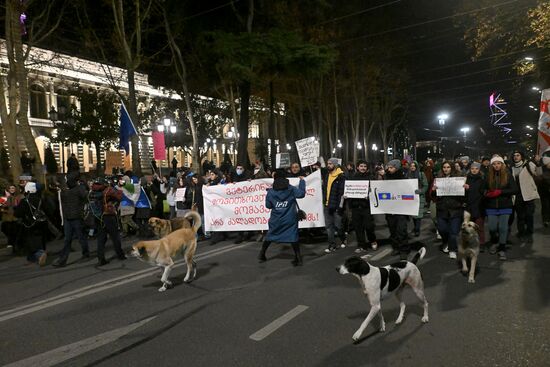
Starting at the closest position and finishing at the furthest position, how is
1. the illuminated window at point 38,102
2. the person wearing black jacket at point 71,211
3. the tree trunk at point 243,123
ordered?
the person wearing black jacket at point 71,211
the tree trunk at point 243,123
the illuminated window at point 38,102

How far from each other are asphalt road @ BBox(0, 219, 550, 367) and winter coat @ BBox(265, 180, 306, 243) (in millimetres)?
568

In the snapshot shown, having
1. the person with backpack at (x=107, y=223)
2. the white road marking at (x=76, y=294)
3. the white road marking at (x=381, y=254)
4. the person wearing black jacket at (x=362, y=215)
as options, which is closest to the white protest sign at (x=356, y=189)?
the person wearing black jacket at (x=362, y=215)

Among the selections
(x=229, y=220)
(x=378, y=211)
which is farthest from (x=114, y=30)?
(x=378, y=211)

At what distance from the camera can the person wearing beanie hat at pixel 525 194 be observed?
9.02m

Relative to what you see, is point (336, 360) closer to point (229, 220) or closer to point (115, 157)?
point (229, 220)

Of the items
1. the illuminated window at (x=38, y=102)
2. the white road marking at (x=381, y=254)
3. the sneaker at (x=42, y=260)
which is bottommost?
the white road marking at (x=381, y=254)

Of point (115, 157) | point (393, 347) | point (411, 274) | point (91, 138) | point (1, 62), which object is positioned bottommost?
point (393, 347)

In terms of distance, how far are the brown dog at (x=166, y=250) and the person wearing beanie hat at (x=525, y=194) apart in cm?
660

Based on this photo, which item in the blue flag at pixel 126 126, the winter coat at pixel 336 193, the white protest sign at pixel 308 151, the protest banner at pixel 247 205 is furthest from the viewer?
the blue flag at pixel 126 126

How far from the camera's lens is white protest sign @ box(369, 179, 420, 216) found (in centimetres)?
873

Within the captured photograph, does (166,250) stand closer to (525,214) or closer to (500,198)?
(500,198)

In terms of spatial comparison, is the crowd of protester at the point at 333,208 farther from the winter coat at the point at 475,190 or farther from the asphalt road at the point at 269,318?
the asphalt road at the point at 269,318

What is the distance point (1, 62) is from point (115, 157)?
29.1 metres

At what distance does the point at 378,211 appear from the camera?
9.09 metres
